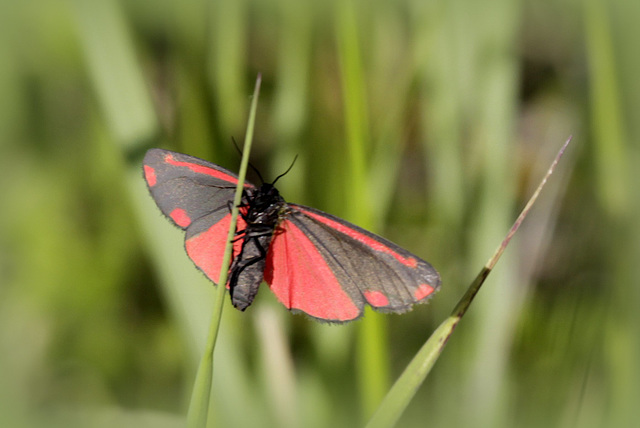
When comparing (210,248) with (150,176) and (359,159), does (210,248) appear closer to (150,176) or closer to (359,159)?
(150,176)

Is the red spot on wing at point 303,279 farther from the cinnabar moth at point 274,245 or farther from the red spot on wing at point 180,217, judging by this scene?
the red spot on wing at point 180,217

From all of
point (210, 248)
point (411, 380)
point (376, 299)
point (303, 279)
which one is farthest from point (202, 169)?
point (411, 380)

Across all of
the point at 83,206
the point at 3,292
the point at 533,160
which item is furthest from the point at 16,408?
the point at 533,160

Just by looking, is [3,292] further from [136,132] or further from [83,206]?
[136,132]

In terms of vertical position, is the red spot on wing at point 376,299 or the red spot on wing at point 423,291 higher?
the red spot on wing at point 423,291

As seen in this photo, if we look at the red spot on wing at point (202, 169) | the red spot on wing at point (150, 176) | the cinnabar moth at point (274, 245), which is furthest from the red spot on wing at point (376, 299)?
the red spot on wing at point (150, 176)

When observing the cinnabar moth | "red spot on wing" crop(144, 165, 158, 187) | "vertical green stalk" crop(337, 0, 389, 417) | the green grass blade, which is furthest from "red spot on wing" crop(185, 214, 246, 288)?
the green grass blade

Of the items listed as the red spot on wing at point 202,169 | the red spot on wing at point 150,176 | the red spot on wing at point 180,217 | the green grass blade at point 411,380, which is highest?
the red spot on wing at point 202,169
